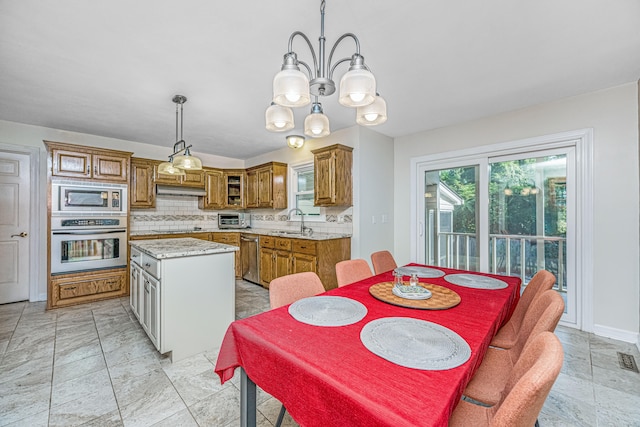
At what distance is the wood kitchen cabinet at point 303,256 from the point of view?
142 inches

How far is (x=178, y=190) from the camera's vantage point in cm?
512

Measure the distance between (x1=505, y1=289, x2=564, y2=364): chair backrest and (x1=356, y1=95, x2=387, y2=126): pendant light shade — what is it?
3.98 ft

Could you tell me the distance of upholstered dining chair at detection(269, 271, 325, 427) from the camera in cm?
Result: 161

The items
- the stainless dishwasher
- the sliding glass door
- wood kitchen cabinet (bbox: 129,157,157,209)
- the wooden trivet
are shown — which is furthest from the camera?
the stainless dishwasher

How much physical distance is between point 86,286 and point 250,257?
2.22 meters

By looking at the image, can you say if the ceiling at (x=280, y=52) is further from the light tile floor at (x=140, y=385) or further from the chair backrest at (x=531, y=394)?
the light tile floor at (x=140, y=385)

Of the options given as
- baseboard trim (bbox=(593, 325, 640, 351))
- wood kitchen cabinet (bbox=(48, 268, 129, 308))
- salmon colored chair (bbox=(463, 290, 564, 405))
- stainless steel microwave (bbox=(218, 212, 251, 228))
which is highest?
stainless steel microwave (bbox=(218, 212, 251, 228))

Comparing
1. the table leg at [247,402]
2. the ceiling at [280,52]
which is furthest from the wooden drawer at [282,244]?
the table leg at [247,402]

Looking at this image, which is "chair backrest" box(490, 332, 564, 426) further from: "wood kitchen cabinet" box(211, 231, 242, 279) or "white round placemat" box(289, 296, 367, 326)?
"wood kitchen cabinet" box(211, 231, 242, 279)

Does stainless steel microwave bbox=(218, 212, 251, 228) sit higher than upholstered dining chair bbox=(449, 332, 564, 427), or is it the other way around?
stainless steel microwave bbox=(218, 212, 251, 228)

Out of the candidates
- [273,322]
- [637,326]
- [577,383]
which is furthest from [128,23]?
[637,326]

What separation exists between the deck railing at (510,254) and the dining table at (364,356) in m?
2.32

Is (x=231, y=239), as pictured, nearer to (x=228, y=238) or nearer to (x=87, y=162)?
(x=228, y=238)

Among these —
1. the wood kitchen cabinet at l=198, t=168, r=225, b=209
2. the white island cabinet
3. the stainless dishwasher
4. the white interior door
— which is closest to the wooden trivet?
the white island cabinet
